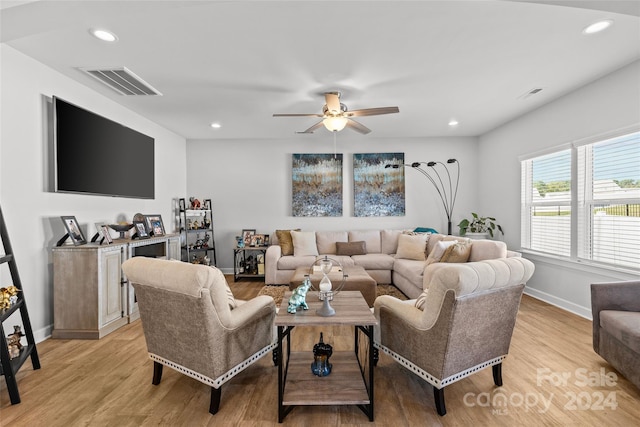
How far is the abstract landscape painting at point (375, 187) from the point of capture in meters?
5.79

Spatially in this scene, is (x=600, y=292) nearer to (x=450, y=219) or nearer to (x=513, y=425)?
(x=513, y=425)

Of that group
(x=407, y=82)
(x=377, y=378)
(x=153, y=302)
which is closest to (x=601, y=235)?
(x=407, y=82)

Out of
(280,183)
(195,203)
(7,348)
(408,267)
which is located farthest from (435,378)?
(195,203)

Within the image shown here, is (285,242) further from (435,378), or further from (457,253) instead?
(435,378)

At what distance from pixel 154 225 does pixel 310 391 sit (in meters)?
3.42

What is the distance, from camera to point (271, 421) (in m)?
1.79

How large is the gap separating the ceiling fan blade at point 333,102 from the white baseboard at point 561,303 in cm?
351

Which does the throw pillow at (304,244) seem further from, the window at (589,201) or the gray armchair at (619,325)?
the gray armchair at (619,325)

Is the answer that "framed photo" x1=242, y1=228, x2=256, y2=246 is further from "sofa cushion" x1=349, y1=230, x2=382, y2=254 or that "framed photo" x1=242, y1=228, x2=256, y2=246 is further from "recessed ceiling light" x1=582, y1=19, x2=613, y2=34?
"recessed ceiling light" x1=582, y1=19, x2=613, y2=34

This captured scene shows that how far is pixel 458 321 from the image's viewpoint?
1.74 m

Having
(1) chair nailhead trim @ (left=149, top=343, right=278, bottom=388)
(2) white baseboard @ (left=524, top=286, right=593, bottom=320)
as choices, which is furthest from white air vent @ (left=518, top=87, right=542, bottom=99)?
(1) chair nailhead trim @ (left=149, top=343, right=278, bottom=388)

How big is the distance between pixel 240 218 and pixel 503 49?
15.5 ft

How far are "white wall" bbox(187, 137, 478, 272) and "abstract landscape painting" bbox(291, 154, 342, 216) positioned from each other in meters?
0.12

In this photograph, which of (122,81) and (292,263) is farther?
(292,263)
